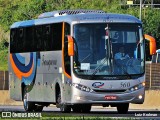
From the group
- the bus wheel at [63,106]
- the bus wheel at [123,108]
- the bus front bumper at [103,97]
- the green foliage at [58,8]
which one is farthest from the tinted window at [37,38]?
the green foliage at [58,8]

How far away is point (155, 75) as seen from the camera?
178 feet

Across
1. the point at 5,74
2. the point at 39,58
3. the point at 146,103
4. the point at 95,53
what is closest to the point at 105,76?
the point at 95,53

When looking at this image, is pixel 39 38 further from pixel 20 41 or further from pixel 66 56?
pixel 66 56

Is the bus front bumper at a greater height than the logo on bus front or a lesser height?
lesser

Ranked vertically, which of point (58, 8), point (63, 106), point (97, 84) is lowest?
point (58, 8)

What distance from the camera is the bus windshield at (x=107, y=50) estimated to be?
33.2 m

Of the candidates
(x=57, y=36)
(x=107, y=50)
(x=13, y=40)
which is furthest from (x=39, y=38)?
(x=107, y=50)

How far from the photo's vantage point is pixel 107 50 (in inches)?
1315

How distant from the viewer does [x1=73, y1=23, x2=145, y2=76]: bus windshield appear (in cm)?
3322

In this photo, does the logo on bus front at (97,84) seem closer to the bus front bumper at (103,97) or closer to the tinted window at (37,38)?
the bus front bumper at (103,97)

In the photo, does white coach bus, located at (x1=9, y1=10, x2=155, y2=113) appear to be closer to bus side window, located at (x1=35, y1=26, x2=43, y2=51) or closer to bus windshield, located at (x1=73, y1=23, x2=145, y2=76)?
bus windshield, located at (x1=73, y1=23, x2=145, y2=76)

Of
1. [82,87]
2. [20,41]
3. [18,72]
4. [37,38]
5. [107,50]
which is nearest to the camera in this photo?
[82,87]

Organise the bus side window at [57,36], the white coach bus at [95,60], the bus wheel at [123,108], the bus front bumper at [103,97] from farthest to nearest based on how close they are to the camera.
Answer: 1. the bus wheel at [123,108]
2. the bus side window at [57,36]
3. the white coach bus at [95,60]
4. the bus front bumper at [103,97]

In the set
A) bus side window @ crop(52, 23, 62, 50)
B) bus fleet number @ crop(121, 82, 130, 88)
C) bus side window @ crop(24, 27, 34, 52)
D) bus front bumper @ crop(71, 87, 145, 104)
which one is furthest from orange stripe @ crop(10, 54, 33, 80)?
bus fleet number @ crop(121, 82, 130, 88)
